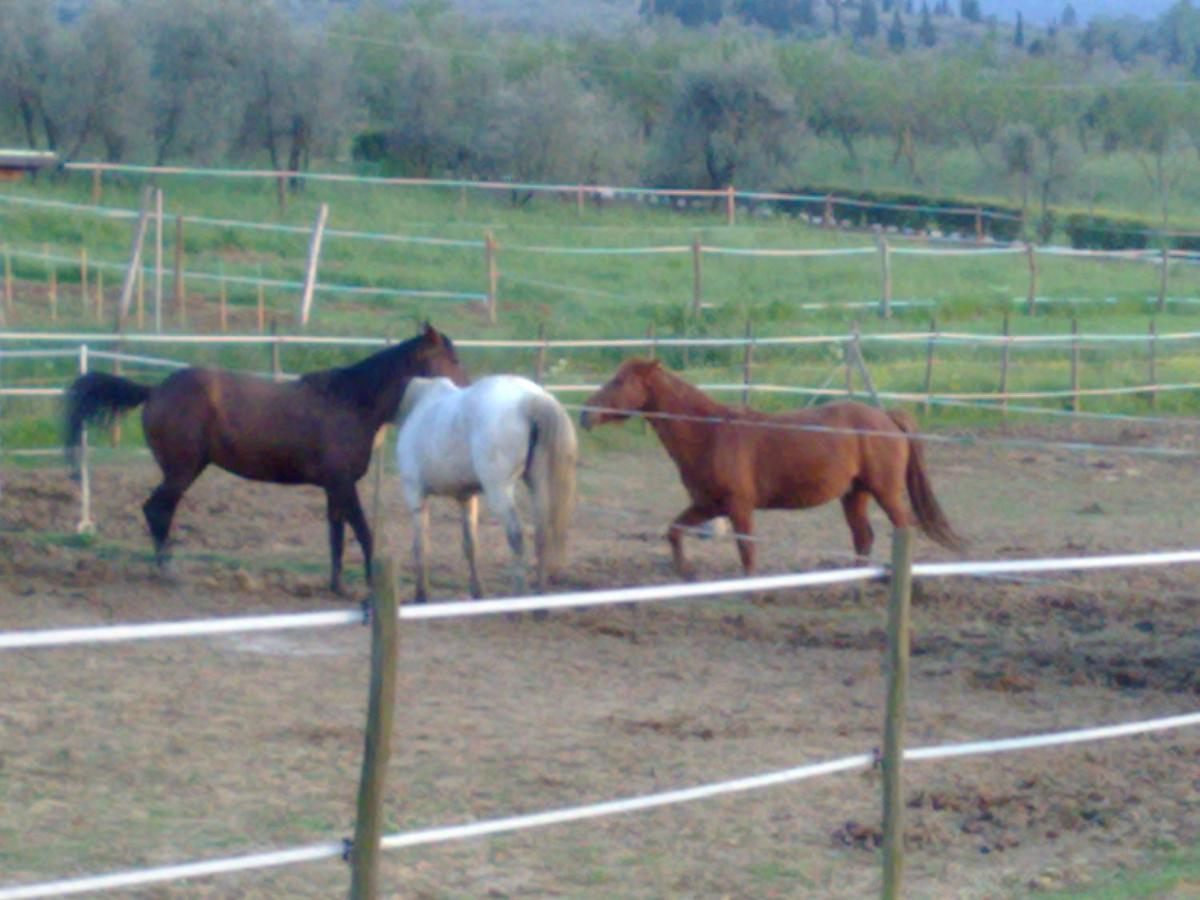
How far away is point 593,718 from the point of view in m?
6.57

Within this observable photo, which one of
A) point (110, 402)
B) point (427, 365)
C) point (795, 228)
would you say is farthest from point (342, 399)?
point (795, 228)

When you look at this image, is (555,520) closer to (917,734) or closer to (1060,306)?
(917,734)

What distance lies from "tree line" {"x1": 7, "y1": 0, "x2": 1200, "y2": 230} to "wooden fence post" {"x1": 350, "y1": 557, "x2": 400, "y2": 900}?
108 ft

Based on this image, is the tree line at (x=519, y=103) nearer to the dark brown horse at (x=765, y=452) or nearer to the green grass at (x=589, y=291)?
the green grass at (x=589, y=291)

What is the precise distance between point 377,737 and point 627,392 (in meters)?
6.49

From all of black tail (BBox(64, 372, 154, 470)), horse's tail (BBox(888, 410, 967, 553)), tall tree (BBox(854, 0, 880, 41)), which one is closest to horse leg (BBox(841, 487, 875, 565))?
horse's tail (BBox(888, 410, 967, 553))

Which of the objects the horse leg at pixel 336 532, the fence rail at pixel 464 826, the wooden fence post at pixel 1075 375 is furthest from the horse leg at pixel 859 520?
the wooden fence post at pixel 1075 375

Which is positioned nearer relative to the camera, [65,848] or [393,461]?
[65,848]

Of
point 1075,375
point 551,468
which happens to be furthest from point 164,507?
point 1075,375

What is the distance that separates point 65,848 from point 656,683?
3147mm

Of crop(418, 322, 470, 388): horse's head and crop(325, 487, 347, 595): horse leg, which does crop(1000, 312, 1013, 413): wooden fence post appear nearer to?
crop(418, 322, 470, 388): horse's head

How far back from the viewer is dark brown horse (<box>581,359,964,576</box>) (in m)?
9.60

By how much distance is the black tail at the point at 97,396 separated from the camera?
379 inches

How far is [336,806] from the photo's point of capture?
5203 millimetres
